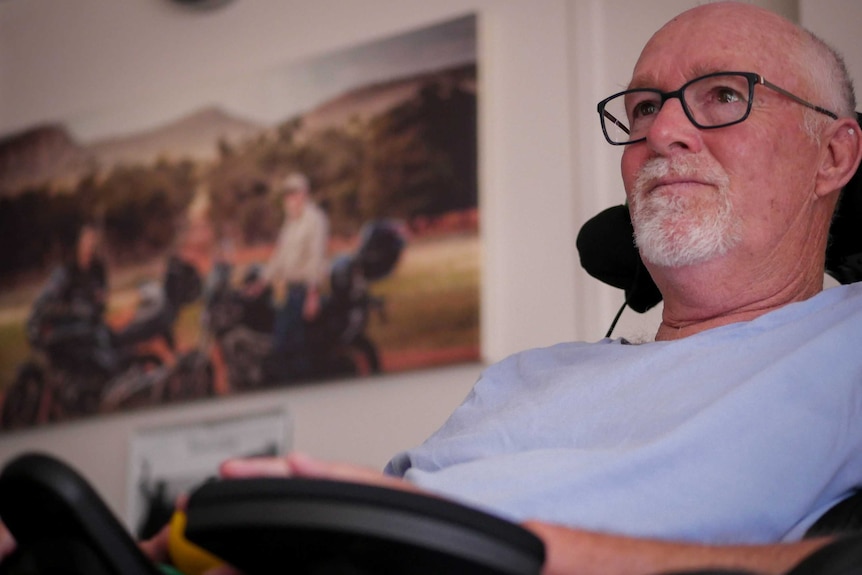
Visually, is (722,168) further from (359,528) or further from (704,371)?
(359,528)

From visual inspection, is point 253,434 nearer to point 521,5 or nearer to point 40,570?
point 521,5

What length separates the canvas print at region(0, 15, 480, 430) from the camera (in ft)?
10.0

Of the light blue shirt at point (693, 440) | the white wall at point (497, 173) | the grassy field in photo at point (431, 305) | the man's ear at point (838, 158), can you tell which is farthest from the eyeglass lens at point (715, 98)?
the grassy field in photo at point (431, 305)

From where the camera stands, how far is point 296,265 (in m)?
3.21

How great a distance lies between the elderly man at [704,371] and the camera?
1.04 meters

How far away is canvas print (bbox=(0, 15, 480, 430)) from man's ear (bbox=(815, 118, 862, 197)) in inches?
59.0

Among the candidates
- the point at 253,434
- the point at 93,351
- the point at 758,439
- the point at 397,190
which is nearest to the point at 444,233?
the point at 397,190

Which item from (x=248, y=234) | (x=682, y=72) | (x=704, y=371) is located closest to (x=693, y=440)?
(x=704, y=371)

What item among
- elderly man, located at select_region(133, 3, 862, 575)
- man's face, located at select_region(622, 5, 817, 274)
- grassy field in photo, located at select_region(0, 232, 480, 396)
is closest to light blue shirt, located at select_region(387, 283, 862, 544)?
elderly man, located at select_region(133, 3, 862, 575)

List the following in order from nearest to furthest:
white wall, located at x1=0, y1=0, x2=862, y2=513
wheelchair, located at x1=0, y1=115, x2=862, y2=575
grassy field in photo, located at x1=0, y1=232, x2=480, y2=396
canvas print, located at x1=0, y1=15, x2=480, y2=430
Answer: wheelchair, located at x1=0, y1=115, x2=862, y2=575, white wall, located at x1=0, y1=0, x2=862, y2=513, grassy field in photo, located at x1=0, y1=232, x2=480, y2=396, canvas print, located at x1=0, y1=15, x2=480, y2=430

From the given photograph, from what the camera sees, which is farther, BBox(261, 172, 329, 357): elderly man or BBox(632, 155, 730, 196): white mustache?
BBox(261, 172, 329, 357): elderly man

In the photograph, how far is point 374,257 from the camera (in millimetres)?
3119

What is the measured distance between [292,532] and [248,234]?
2.72m

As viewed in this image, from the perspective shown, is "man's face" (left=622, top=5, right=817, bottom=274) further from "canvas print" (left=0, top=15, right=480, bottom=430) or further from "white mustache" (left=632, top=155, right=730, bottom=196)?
"canvas print" (left=0, top=15, right=480, bottom=430)
